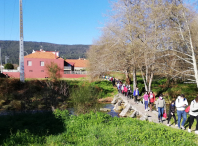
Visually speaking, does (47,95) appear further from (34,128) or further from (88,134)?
(88,134)

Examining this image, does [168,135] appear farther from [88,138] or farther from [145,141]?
[88,138]

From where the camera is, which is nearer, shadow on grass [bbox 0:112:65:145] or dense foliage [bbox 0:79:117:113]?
shadow on grass [bbox 0:112:65:145]

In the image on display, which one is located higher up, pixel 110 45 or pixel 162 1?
pixel 162 1

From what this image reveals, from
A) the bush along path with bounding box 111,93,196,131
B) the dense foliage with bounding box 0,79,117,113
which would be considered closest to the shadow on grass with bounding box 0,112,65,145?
the dense foliage with bounding box 0,79,117,113

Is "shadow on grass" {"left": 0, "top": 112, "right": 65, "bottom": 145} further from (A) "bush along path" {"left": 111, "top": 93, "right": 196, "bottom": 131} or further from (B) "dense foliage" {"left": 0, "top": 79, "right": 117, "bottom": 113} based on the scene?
(A) "bush along path" {"left": 111, "top": 93, "right": 196, "bottom": 131}

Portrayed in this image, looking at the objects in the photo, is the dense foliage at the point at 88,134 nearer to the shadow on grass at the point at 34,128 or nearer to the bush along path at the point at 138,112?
the shadow on grass at the point at 34,128

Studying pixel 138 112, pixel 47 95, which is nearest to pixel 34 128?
pixel 138 112

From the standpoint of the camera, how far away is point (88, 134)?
7617 mm

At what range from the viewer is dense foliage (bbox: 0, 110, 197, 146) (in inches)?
263

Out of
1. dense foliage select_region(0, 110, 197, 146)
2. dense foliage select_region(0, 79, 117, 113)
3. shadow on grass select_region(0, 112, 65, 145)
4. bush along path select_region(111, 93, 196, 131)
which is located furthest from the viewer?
dense foliage select_region(0, 79, 117, 113)

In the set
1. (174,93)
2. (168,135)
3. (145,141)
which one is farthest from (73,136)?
(174,93)

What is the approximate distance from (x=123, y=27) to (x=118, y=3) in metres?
2.75

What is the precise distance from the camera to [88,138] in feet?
23.5

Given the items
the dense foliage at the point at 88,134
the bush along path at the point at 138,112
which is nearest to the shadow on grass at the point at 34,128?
the dense foliage at the point at 88,134
